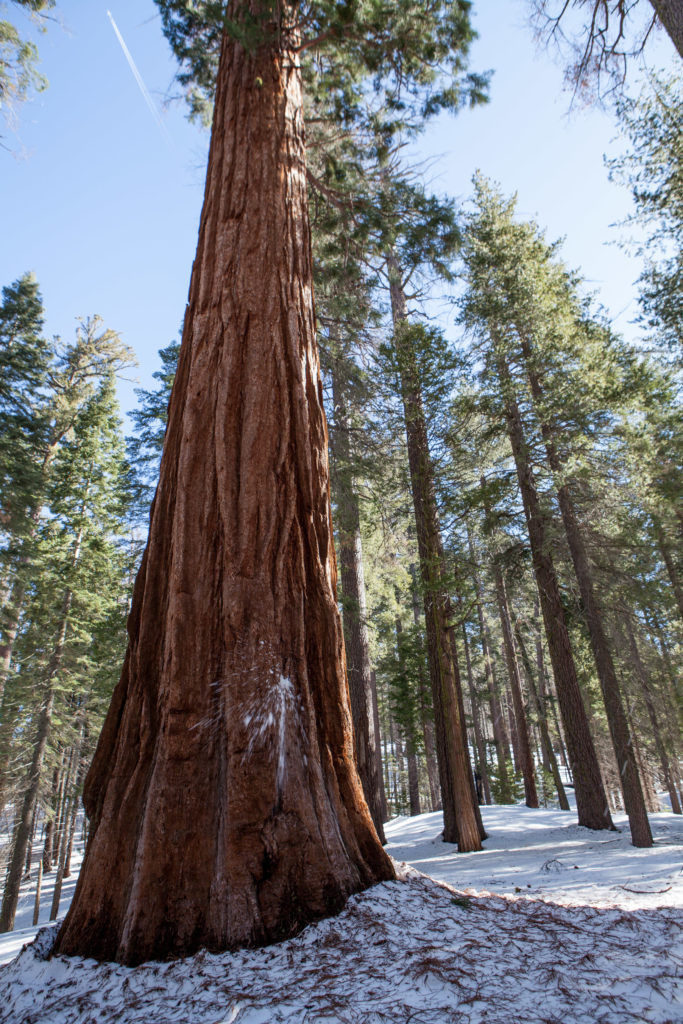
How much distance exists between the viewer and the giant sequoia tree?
7.63 ft

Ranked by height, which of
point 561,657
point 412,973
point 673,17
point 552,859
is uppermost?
point 673,17

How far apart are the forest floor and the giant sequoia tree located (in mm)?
146

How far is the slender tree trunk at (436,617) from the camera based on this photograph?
299 inches

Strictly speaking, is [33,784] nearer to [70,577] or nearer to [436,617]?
[70,577]

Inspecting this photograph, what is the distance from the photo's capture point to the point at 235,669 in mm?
2625

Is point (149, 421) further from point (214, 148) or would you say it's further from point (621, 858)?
point (621, 858)

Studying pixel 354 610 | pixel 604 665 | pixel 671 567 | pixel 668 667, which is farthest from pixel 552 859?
pixel 671 567

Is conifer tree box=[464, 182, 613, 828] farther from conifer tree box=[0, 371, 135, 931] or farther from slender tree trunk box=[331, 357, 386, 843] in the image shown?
conifer tree box=[0, 371, 135, 931]

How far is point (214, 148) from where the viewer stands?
410 cm

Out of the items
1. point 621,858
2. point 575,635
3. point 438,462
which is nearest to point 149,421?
point 438,462

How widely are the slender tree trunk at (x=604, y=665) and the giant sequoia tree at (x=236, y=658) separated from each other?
8443mm

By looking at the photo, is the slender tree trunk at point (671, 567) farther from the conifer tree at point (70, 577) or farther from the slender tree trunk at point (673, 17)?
the conifer tree at point (70, 577)

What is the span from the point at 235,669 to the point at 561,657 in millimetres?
10114

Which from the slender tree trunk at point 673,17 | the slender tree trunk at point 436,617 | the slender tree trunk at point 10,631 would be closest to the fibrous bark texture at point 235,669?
the slender tree trunk at point 436,617
